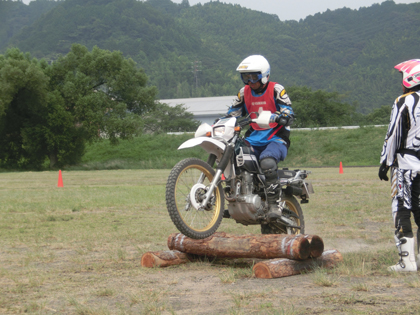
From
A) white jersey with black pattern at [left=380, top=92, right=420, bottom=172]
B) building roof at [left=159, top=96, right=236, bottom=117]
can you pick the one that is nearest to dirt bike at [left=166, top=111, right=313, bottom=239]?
white jersey with black pattern at [left=380, top=92, right=420, bottom=172]

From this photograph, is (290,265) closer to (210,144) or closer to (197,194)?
(197,194)

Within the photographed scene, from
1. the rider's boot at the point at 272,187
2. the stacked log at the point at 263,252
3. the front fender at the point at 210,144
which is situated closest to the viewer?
the stacked log at the point at 263,252

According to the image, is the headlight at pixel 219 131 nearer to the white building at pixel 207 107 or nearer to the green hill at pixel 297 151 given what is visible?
the green hill at pixel 297 151

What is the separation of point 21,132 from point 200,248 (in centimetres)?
4636

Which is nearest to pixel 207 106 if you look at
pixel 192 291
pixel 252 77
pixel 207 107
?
pixel 207 107

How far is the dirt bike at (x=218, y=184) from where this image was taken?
6.71m

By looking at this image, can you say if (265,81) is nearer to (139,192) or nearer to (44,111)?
(139,192)

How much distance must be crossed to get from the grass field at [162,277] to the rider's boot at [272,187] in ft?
2.93

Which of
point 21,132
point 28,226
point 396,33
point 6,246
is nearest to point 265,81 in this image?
point 6,246

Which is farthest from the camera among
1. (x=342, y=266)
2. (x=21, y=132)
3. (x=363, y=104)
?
(x=363, y=104)

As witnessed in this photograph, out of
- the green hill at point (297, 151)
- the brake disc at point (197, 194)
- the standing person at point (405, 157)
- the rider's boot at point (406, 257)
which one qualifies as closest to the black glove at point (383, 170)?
the standing person at point (405, 157)

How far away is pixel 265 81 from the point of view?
7898mm

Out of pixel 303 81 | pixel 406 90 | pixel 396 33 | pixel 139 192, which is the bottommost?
pixel 139 192

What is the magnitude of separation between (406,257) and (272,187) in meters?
2.09
